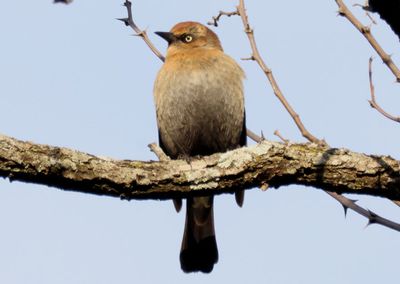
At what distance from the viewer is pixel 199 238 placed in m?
6.69

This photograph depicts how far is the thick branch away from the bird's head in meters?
2.96

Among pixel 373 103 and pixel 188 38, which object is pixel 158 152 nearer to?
pixel 373 103

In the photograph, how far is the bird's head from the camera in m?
7.06

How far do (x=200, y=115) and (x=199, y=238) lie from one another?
51.1 inches

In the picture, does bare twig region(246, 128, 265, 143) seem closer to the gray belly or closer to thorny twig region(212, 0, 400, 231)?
thorny twig region(212, 0, 400, 231)

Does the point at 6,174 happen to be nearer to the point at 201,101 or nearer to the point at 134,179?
the point at 134,179

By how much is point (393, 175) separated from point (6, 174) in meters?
2.23

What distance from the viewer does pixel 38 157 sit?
3.72m

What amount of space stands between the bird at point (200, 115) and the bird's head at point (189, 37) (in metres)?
0.27

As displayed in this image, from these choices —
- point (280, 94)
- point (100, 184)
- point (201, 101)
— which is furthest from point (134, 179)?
point (201, 101)

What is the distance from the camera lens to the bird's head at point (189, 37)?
23.2 feet

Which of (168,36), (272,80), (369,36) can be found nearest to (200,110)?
(168,36)

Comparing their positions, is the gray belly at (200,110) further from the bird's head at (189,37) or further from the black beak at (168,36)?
the black beak at (168,36)

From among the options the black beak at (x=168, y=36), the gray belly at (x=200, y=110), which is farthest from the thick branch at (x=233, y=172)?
the black beak at (x=168, y=36)
